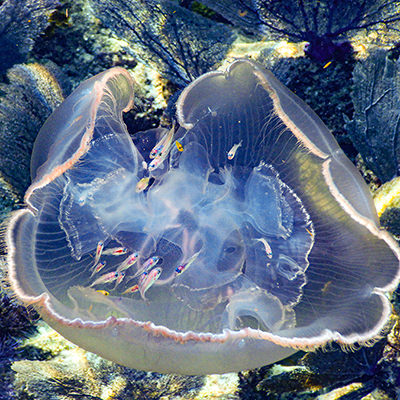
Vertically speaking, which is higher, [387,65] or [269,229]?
[387,65]

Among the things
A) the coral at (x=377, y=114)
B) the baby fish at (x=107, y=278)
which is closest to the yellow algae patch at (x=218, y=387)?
the baby fish at (x=107, y=278)

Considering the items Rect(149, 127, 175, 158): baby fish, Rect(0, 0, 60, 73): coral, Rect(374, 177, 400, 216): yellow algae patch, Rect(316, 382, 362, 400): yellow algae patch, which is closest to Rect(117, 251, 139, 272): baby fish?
Rect(149, 127, 175, 158): baby fish

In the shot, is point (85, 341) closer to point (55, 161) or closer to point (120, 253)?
point (120, 253)

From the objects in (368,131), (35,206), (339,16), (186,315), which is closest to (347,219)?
(368,131)

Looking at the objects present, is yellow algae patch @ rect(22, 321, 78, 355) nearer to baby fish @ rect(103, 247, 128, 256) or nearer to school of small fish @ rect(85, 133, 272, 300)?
school of small fish @ rect(85, 133, 272, 300)

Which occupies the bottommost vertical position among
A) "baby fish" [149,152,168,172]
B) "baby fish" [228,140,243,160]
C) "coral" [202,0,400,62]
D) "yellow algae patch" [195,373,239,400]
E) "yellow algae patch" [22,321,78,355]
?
"yellow algae patch" [195,373,239,400]

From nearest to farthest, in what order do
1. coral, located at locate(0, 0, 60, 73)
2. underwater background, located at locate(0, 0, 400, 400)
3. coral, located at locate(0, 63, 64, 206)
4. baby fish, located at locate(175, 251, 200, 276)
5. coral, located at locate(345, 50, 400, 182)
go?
baby fish, located at locate(175, 251, 200, 276) → underwater background, located at locate(0, 0, 400, 400) → coral, located at locate(345, 50, 400, 182) → coral, located at locate(0, 63, 64, 206) → coral, located at locate(0, 0, 60, 73)

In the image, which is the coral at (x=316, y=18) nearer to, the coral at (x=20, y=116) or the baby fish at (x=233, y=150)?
Result: the baby fish at (x=233, y=150)
